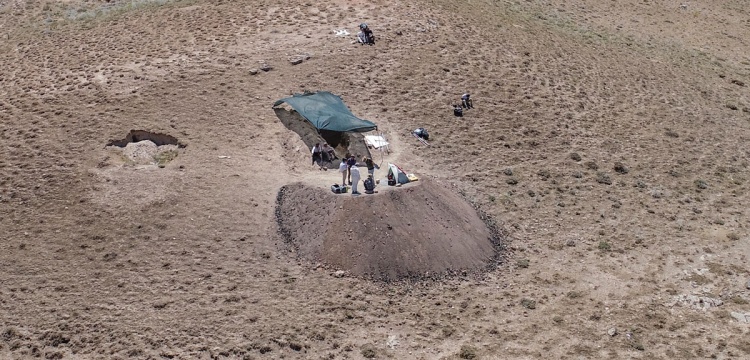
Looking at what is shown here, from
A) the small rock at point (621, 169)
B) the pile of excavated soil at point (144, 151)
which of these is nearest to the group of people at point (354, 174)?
the pile of excavated soil at point (144, 151)

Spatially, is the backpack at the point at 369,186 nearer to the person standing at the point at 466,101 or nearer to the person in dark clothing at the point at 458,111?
the person in dark clothing at the point at 458,111

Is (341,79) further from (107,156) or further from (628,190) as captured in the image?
(628,190)

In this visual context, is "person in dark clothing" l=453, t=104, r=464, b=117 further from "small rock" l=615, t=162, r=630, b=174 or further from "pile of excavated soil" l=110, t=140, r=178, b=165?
"pile of excavated soil" l=110, t=140, r=178, b=165

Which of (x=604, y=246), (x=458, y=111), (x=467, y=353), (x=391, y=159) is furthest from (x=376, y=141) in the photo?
(x=467, y=353)

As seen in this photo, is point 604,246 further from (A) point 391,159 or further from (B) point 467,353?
(A) point 391,159

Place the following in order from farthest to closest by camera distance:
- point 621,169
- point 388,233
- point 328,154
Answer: point 621,169, point 328,154, point 388,233

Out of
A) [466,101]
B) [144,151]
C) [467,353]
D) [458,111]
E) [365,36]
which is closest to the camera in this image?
[467,353]

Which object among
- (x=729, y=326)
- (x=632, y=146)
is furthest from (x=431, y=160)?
(x=729, y=326)
